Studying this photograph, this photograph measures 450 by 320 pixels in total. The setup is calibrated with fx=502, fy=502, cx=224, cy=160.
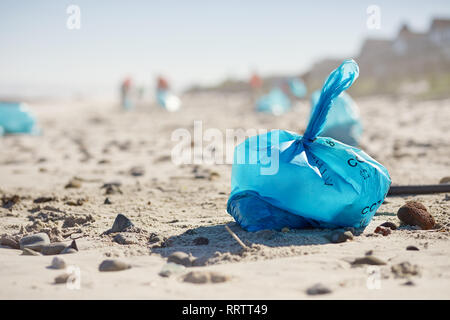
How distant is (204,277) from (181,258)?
0.25m

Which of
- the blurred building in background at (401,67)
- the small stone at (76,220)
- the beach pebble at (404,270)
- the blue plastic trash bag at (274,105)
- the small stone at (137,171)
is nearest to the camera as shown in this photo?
the beach pebble at (404,270)

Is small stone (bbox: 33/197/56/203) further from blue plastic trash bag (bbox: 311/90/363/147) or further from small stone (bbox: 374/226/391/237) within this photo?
blue plastic trash bag (bbox: 311/90/363/147)

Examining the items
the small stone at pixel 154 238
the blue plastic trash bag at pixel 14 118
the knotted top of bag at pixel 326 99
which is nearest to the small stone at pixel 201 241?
the small stone at pixel 154 238

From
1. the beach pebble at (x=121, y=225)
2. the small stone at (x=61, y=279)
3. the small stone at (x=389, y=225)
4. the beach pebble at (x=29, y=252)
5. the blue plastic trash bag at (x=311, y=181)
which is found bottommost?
the beach pebble at (x=29, y=252)

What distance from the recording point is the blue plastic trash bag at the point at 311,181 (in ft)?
8.10

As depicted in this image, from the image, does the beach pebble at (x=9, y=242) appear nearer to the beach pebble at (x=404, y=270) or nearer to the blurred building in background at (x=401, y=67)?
the beach pebble at (x=404, y=270)

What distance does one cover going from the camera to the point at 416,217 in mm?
2582

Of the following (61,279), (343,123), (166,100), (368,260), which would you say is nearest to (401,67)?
(166,100)

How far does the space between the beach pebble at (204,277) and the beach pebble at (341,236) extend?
66 centimetres

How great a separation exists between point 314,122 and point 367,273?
886mm

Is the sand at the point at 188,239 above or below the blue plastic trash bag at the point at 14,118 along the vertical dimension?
below

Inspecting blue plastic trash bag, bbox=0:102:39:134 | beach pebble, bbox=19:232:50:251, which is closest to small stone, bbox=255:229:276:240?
beach pebble, bbox=19:232:50:251

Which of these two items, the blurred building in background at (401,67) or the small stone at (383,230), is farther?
the blurred building in background at (401,67)

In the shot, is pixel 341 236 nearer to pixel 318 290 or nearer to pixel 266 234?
pixel 266 234
